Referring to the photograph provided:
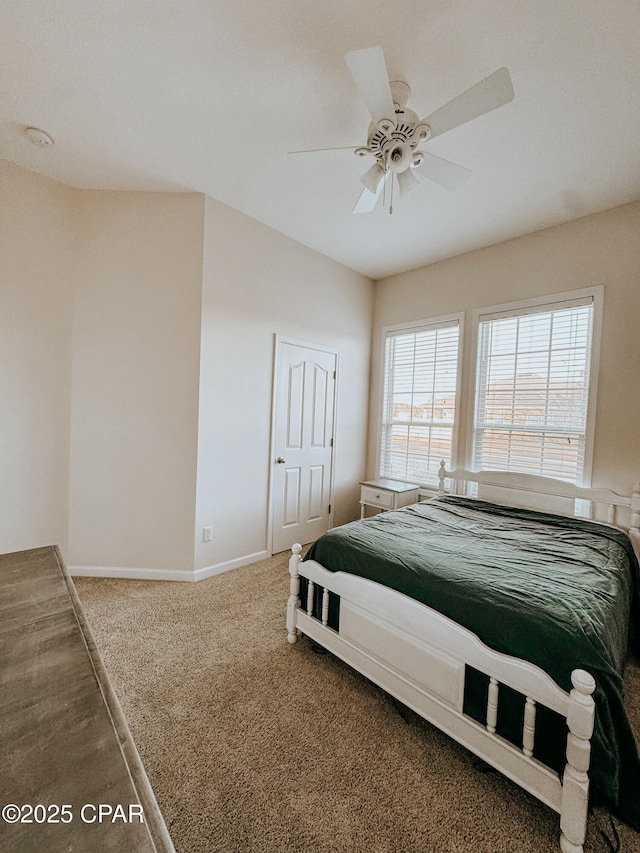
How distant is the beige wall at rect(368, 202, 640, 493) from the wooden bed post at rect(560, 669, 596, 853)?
217 cm

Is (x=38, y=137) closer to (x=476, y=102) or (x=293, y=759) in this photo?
(x=476, y=102)

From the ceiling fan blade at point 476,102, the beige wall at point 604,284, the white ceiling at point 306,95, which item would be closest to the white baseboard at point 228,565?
the beige wall at point 604,284

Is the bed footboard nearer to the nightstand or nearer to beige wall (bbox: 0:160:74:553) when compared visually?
the nightstand

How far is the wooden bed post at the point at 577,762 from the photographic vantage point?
110 centimetres

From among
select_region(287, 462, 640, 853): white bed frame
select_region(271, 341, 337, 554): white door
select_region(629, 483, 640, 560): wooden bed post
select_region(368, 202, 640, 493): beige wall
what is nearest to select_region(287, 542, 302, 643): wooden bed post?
select_region(287, 462, 640, 853): white bed frame

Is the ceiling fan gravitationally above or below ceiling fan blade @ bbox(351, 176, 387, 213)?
above

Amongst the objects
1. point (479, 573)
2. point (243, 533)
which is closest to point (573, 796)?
point (479, 573)

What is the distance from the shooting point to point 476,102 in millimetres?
1513

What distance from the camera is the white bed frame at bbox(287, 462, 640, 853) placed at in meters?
1.13

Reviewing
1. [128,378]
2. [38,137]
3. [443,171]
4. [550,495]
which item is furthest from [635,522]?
[38,137]

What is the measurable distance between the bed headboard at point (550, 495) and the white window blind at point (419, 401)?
1.20 feet

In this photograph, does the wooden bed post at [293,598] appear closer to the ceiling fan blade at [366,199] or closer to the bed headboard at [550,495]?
the bed headboard at [550,495]

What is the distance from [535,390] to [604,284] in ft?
3.00

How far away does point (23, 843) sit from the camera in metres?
0.50
